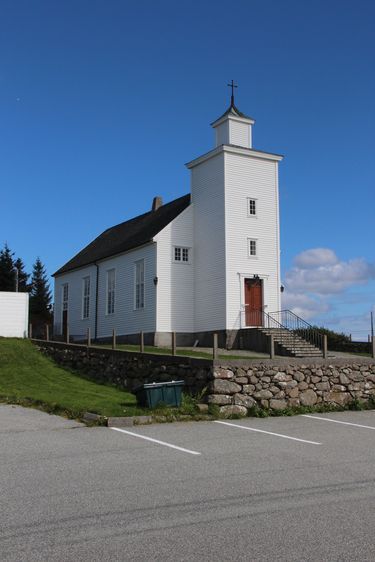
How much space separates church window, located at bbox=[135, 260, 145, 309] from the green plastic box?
15.2 metres

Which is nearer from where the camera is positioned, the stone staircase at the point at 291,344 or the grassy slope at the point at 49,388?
the grassy slope at the point at 49,388

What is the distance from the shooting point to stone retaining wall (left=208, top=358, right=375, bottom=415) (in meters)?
16.7

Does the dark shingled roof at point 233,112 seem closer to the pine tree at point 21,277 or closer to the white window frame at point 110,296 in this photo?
the white window frame at point 110,296

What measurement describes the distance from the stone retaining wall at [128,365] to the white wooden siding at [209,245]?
6440mm

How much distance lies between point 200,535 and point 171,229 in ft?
81.8

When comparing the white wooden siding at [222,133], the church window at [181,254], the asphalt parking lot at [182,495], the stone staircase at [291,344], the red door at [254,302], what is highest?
the white wooden siding at [222,133]

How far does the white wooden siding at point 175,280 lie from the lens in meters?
29.4

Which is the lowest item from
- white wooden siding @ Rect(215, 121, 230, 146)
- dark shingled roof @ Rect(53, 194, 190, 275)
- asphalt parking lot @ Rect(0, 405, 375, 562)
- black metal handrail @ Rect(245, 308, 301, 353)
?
asphalt parking lot @ Rect(0, 405, 375, 562)

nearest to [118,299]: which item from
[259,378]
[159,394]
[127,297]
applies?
[127,297]

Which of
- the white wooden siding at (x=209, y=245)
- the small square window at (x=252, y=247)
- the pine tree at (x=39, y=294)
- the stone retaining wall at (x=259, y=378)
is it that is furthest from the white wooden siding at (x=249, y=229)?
the pine tree at (x=39, y=294)

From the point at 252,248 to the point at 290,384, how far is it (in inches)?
484

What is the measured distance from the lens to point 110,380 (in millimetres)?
22734

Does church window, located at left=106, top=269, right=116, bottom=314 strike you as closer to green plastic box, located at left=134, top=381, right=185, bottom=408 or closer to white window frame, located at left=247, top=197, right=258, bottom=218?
white window frame, located at left=247, top=197, right=258, bottom=218

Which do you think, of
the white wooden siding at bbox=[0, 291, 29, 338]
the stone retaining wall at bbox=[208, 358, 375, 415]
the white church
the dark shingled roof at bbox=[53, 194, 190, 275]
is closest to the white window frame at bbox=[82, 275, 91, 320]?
the dark shingled roof at bbox=[53, 194, 190, 275]
